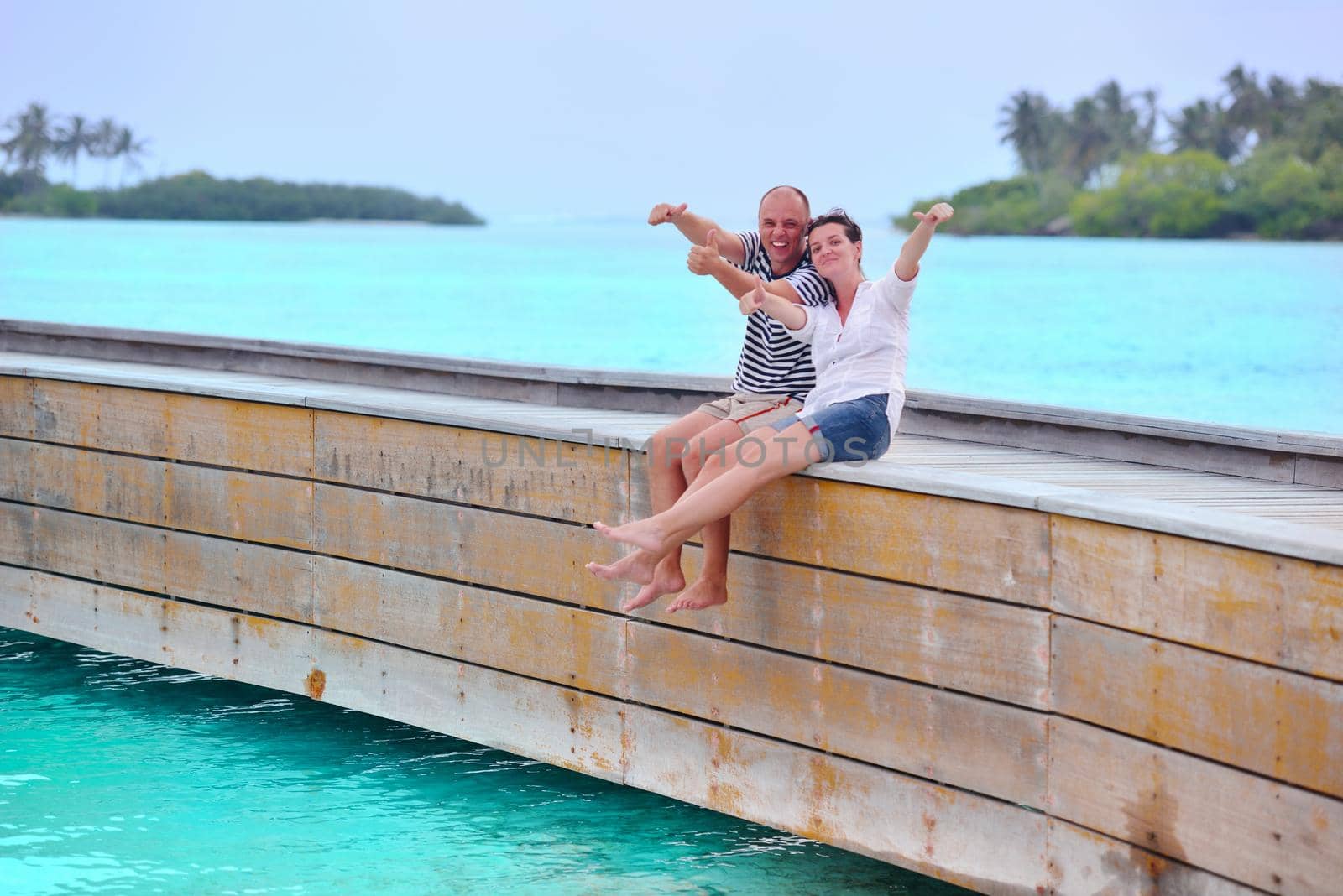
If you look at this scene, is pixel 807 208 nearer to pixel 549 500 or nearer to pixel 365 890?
pixel 549 500

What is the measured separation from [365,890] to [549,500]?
1.46 metres

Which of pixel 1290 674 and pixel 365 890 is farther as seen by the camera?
pixel 365 890

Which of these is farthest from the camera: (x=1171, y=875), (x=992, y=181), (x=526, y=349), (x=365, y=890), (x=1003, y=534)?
(x=992, y=181)

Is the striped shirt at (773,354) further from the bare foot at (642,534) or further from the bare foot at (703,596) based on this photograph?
the bare foot at (642,534)

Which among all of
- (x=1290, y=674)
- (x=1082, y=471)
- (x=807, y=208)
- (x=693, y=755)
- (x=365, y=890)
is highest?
(x=807, y=208)

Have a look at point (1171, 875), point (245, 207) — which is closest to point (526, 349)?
point (1171, 875)

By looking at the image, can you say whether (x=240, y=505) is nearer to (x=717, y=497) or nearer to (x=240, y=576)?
(x=240, y=576)

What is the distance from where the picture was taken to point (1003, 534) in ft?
15.0

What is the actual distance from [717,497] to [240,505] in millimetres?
2637

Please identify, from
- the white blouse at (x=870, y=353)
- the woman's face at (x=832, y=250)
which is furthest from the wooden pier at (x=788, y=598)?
the woman's face at (x=832, y=250)

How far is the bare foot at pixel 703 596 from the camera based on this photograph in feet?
16.9

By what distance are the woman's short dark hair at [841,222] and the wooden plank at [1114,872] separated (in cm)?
189

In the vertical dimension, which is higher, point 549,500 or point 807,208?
point 807,208

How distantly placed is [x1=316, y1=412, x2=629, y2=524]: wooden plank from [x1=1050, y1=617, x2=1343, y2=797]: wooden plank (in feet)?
5.76
